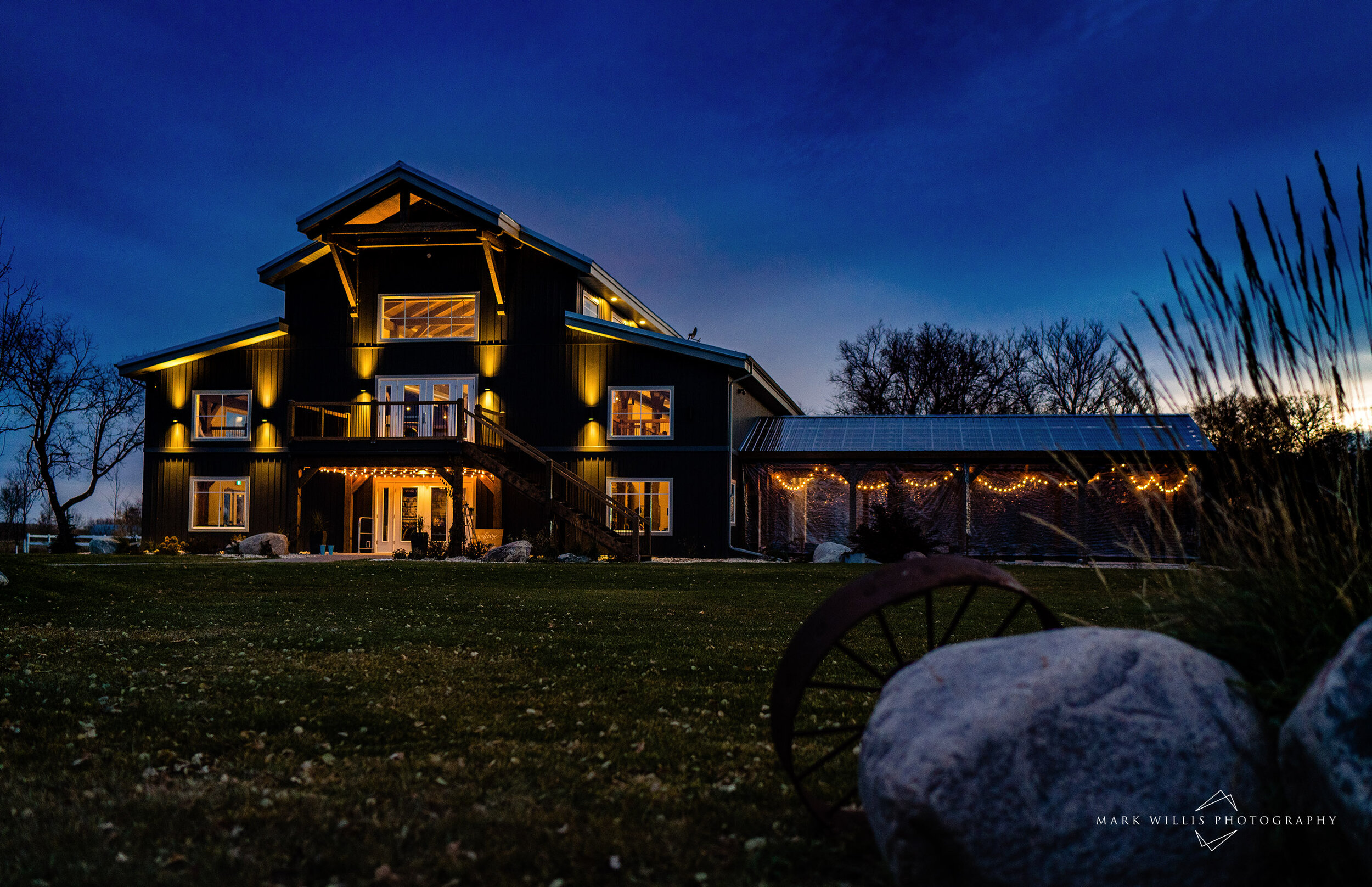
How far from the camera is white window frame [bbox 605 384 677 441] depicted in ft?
81.6

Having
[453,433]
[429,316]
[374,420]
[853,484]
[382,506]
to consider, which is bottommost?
[382,506]

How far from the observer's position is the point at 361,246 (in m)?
25.9

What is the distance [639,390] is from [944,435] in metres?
9.63

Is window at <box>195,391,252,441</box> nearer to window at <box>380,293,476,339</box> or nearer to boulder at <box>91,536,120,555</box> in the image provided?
boulder at <box>91,536,120,555</box>

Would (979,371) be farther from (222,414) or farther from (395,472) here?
A: (222,414)

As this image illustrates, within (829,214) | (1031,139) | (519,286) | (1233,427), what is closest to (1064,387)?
(829,214)

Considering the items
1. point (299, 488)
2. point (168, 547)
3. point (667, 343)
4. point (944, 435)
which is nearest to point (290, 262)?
point (299, 488)

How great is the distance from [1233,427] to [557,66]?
95.2ft

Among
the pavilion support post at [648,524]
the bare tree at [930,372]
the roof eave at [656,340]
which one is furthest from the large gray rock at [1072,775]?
Result: the bare tree at [930,372]

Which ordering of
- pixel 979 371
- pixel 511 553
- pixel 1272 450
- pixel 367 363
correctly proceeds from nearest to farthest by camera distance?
pixel 1272 450 < pixel 511 553 < pixel 367 363 < pixel 979 371

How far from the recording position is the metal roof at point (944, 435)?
24875mm

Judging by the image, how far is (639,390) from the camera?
82.7 ft

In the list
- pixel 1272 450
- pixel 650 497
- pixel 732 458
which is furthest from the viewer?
pixel 650 497

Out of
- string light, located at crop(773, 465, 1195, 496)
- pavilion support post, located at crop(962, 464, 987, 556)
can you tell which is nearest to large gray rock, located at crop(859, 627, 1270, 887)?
pavilion support post, located at crop(962, 464, 987, 556)
